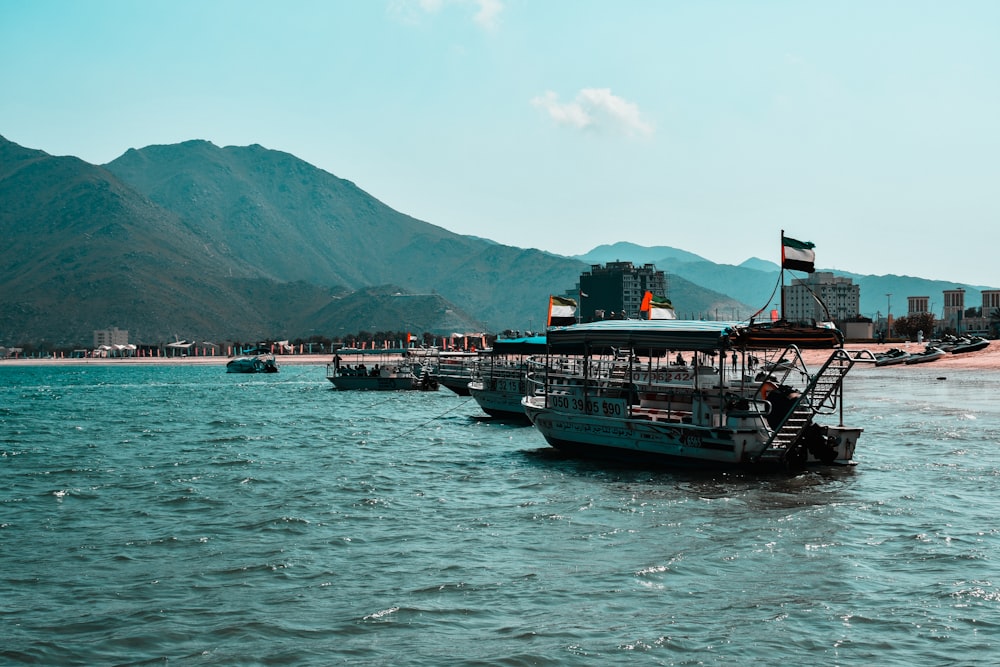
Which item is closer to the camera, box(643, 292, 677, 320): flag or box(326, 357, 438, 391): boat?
box(643, 292, 677, 320): flag

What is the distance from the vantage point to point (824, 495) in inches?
969

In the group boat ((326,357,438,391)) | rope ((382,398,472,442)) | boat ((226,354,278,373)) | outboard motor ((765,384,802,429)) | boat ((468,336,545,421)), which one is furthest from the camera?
boat ((226,354,278,373))

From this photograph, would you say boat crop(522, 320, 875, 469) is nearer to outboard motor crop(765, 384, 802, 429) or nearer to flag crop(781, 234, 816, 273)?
outboard motor crop(765, 384, 802, 429)

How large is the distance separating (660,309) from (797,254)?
17214mm

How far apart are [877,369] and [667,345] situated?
8663 centimetres

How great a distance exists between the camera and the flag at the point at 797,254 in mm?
27234

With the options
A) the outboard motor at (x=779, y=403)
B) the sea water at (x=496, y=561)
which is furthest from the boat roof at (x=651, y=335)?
the sea water at (x=496, y=561)

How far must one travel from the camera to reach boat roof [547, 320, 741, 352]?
28203mm

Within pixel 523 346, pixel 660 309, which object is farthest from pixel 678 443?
pixel 523 346

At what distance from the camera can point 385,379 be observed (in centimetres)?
9288

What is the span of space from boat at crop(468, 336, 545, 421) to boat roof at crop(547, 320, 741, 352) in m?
15.1

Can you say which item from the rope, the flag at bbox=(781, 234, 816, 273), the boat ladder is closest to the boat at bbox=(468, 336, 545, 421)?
the rope

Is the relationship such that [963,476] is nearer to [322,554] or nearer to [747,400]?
[747,400]

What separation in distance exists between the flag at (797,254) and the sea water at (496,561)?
6156mm
